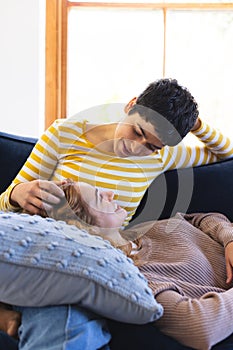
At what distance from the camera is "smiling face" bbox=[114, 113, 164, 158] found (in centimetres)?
150

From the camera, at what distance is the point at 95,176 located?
1.62m

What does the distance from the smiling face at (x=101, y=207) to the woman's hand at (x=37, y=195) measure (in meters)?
0.06

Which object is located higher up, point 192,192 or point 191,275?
point 192,192

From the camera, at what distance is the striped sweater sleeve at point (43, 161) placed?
1627 millimetres

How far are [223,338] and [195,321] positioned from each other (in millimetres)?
100

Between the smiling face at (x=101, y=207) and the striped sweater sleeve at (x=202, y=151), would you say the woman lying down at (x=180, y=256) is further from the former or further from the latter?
the striped sweater sleeve at (x=202, y=151)

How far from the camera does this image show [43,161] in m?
1.64

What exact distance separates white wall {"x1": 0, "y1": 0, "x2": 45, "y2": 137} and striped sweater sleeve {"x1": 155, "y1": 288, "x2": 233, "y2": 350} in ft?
4.67

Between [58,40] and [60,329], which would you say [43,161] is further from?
[58,40]

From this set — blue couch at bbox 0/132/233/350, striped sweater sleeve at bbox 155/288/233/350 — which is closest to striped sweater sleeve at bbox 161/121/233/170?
blue couch at bbox 0/132/233/350

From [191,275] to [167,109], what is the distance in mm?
454

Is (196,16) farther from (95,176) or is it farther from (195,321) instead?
(195,321)

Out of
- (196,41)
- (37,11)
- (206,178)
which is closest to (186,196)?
(206,178)

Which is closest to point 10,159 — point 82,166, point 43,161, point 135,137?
point 43,161
